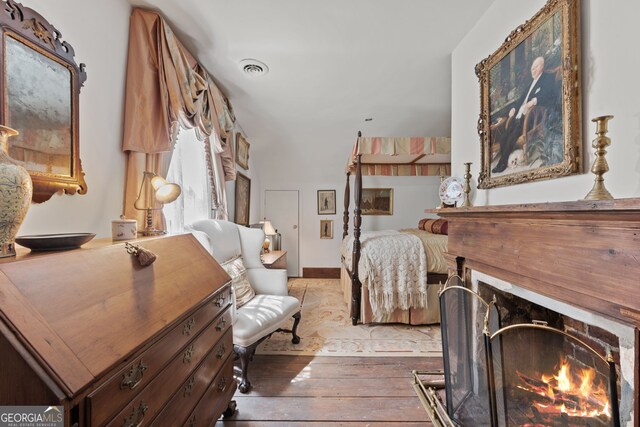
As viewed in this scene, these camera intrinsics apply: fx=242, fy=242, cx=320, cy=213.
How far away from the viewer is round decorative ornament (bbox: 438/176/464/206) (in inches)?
66.9

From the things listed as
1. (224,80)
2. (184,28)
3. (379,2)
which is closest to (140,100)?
(184,28)

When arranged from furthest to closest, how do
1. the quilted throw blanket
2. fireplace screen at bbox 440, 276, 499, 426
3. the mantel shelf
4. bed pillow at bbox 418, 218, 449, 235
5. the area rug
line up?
bed pillow at bbox 418, 218, 449, 235, the quilted throw blanket, the area rug, fireplace screen at bbox 440, 276, 499, 426, the mantel shelf

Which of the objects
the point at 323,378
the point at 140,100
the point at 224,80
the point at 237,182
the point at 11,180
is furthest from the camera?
the point at 237,182

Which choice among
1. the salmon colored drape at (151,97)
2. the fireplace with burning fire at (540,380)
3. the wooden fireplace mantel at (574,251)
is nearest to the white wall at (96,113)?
the salmon colored drape at (151,97)

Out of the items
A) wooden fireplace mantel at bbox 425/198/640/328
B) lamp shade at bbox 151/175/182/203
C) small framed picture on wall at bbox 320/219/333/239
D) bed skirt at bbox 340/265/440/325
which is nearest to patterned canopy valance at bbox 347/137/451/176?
small framed picture on wall at bbox 320/219/333/239

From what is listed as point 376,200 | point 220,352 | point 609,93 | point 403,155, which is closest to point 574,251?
point 609,93

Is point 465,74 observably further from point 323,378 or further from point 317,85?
point 323,378

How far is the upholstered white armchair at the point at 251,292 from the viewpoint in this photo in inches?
64.6

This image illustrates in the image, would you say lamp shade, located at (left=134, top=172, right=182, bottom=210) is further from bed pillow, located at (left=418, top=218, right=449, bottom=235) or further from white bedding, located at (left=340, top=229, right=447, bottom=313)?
bed pillow, located at (left=418, top=218, right=449, bottom=235)

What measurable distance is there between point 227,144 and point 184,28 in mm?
1045

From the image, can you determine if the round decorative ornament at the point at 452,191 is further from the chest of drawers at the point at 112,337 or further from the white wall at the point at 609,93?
the chest of drawers at the point at 112,337

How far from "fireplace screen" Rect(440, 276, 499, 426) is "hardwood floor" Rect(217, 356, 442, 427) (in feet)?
0.92

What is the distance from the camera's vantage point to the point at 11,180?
2.05 feet

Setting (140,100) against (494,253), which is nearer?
(494,253)
